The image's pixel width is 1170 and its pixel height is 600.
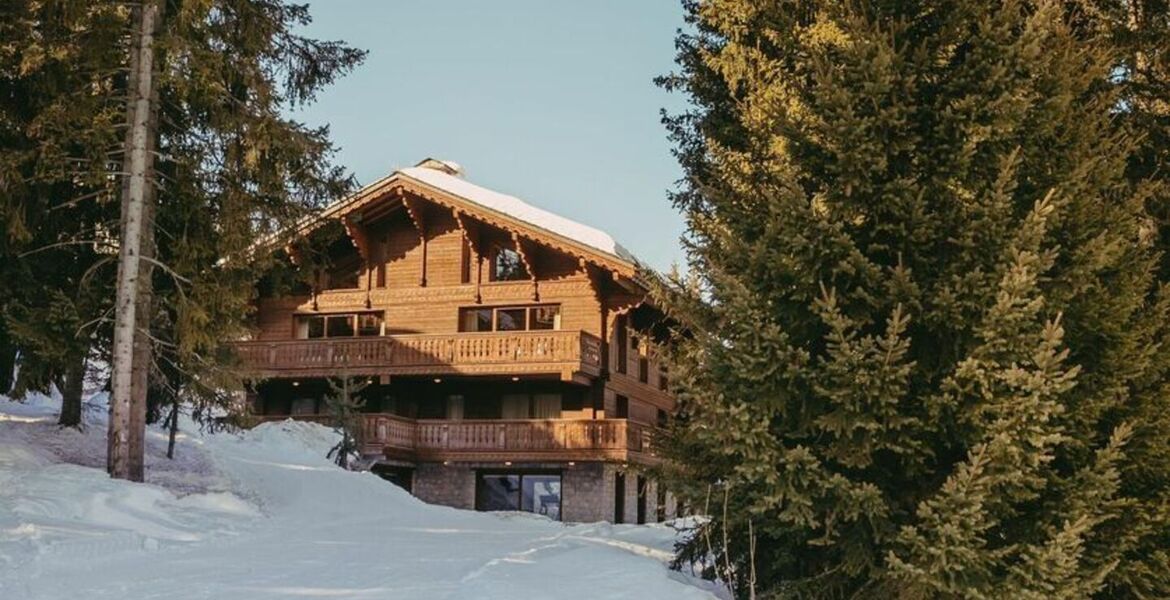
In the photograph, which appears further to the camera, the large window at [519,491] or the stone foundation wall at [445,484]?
the large window at [519,491]

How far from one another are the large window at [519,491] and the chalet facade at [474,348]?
4cm

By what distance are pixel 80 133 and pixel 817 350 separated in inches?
391

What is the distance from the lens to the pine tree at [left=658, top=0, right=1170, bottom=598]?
26.7 feet

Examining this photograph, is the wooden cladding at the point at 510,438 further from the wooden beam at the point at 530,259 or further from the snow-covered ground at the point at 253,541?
the snow-covered ground at the point at 253,541

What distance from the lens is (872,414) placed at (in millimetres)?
8422

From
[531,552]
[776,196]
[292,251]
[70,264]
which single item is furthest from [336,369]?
[776,196]

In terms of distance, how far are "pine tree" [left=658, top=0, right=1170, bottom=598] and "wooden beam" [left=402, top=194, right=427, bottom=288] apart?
19.3m

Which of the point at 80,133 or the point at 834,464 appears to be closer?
the point at 834,464

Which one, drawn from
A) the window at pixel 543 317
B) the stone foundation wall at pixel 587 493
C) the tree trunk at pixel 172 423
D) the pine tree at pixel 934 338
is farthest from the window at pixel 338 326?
the pine tree at pixel 934 338

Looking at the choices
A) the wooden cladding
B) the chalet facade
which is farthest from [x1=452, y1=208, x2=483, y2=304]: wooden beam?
the wooden cladding

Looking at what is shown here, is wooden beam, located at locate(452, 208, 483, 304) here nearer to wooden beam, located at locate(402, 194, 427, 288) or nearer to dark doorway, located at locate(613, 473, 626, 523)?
wooden beam, located at locate(402, 194, 427, 288)

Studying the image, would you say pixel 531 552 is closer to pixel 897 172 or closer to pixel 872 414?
pixel 872 414

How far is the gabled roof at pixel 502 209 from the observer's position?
26.3 meters

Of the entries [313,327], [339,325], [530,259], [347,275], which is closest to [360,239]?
[347,275]
